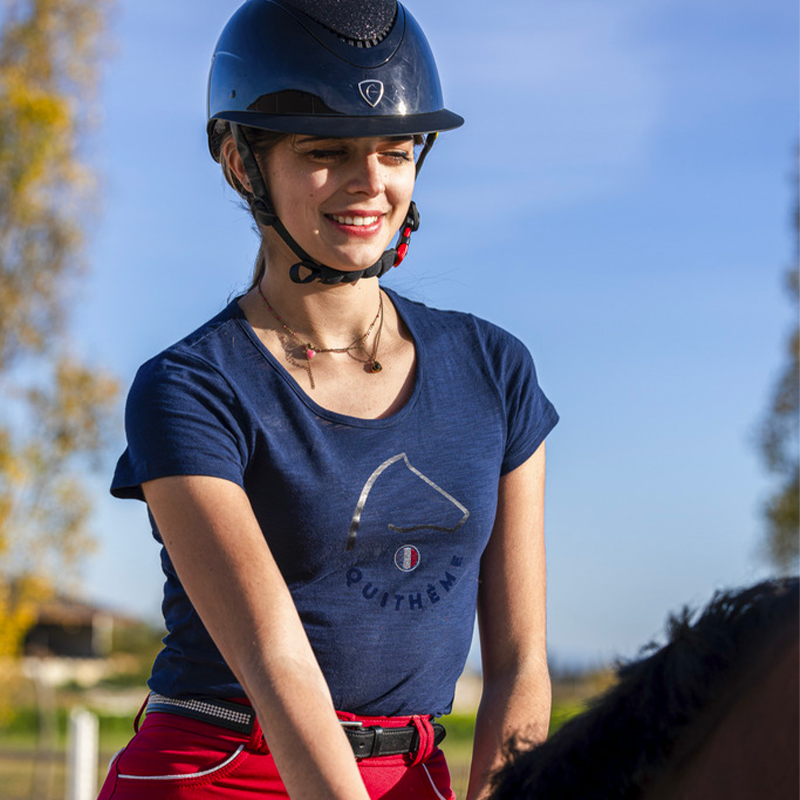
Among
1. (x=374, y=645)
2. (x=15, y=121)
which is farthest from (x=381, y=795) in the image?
(x=15, y=121)

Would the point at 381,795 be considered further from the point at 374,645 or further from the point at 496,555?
the point at 496,555

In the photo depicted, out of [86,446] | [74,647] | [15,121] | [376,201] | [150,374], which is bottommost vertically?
[74,647]

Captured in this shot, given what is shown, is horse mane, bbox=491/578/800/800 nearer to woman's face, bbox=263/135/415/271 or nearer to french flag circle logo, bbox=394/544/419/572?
french flag circle logo, bbox=394/544/419/572

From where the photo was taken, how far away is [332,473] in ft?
6.76

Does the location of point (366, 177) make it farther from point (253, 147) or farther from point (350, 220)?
point (253, 147)

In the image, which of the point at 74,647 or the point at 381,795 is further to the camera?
the point at 74,647

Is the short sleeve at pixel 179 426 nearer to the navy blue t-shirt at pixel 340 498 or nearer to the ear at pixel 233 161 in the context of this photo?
the navy blue t-shirt at pixel 340 498

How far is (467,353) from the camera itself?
7.84 ft

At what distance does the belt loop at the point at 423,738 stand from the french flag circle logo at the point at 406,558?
31 cm

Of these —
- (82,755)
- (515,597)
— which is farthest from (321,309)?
(82,755)

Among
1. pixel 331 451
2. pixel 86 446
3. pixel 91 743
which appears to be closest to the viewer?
pixel 331 451

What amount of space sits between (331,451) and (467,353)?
452mm

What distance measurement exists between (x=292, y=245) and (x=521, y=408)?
1.94ft

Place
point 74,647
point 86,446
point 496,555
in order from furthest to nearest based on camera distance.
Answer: point 74,647, point 86,446, point 496,555
